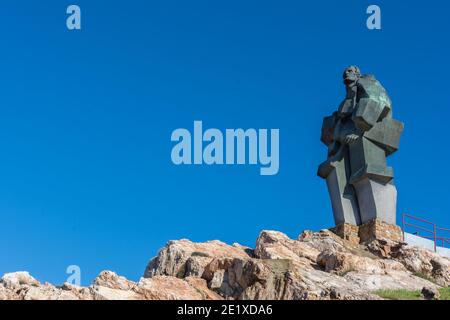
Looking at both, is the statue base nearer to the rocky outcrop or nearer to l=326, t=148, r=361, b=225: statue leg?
l=326, t=148, r=361, b=225: statue leg

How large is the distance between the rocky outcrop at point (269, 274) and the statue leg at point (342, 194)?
5.56 feet

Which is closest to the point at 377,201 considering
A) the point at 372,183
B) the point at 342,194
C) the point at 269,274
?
the point at 372,183

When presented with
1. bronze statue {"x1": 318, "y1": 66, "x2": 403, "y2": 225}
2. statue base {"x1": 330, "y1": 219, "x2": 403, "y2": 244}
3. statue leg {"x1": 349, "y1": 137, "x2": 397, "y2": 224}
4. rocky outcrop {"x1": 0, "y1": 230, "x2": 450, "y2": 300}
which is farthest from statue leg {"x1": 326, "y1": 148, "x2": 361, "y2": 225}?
rocky outcrop {"x1": 0, "y1": 230, "x2": 450, "y2": 300}

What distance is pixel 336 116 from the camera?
90.6ft

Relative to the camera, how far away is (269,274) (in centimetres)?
1625

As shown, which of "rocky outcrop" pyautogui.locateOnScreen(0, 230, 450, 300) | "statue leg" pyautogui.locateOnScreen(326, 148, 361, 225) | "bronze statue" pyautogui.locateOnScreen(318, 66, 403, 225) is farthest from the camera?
"statue leg" pyautogui.locateOnScreen(326, 148, 361, 225)

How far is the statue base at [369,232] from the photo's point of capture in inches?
992

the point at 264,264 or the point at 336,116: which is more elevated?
the point at 336,116

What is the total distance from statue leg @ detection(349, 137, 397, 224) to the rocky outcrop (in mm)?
1732

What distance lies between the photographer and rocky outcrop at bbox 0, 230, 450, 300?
15242 millimetres

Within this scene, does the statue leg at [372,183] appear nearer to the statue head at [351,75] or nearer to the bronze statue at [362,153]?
the bronze statue at [362,153]
